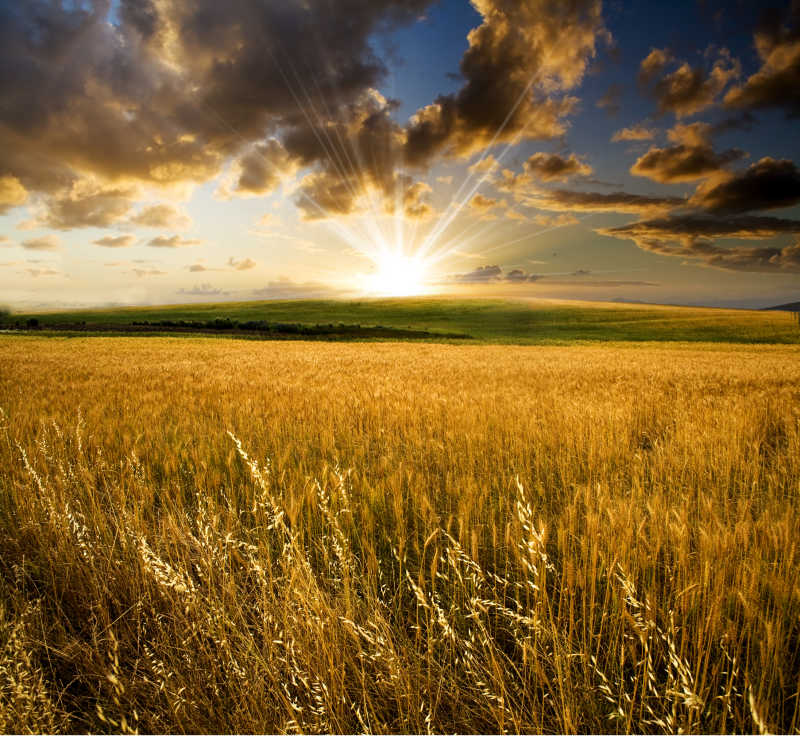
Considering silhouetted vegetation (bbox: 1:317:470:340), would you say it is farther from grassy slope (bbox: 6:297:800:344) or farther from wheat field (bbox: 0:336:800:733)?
wheat field (bbox: 0:336:800:733)

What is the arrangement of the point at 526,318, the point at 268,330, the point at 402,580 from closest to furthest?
the point at 402,580
the point at 268,330
the point at 526,318

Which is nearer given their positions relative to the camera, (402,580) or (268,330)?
(402,580)

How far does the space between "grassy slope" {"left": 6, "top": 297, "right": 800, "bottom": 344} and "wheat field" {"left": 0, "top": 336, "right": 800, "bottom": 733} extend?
3942cm

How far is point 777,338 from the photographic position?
46.3m

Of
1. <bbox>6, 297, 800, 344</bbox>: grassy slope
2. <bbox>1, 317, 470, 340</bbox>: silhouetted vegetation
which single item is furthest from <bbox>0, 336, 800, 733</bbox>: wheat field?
<bbox>1, 317, 470, 340</bbox>: silhouetted vegetation

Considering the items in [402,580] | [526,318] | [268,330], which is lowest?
[526,318]

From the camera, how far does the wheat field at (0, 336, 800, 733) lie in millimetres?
1506

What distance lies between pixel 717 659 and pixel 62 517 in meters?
3.61

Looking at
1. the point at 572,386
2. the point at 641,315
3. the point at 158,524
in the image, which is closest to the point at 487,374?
the point at 572,386

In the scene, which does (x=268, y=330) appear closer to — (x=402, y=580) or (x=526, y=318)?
(x=526, y=318)

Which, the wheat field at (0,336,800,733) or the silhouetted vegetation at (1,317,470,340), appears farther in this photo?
the silhouetted vegetation at (1,317,470,340)

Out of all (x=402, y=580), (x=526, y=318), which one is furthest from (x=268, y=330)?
(x=402, y=580)

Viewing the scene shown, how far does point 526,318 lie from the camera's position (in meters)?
68.1

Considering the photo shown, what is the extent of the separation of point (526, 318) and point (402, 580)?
69914 millimetres
